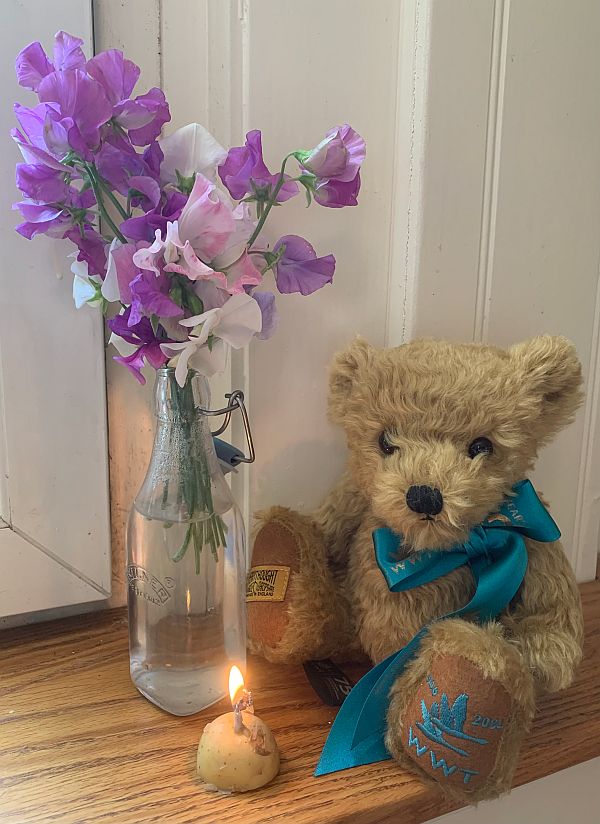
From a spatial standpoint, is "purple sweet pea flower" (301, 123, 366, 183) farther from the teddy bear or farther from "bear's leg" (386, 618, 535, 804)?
"bear's leg" (386, 618, 535, 804)

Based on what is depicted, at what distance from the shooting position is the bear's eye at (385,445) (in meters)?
0.67

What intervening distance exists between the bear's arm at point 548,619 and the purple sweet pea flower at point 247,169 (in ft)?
1.33

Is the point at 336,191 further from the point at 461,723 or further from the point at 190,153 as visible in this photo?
the point at 461,723

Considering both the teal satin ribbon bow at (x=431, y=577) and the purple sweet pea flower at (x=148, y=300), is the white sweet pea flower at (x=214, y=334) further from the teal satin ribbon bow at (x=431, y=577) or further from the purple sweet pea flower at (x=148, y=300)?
the teal satin ribbon bow at (x=431, y=577)

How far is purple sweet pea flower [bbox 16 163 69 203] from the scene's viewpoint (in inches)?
22.3

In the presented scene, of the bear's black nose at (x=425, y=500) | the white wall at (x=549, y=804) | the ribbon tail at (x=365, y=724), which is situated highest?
the bear's black nose at (x=425, y=500)

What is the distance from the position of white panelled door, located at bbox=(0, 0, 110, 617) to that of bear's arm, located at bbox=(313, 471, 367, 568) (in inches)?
9.2

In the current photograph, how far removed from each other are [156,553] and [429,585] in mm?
245

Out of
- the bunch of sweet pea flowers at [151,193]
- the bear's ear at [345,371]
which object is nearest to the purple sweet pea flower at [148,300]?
the bunch of sweet pea flowers at [151,193]

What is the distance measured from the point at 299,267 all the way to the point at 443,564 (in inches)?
11.4

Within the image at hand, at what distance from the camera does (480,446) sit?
0.65 meters

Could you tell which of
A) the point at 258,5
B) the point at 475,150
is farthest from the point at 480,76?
the point at 258,5

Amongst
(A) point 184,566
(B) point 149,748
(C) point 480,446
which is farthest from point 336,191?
(B) point 149,748

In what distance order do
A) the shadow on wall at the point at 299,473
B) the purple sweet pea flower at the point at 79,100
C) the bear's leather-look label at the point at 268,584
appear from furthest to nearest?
1. the shadow on wall at the point at 299,473
2. the bear's leather-look label at the point at 268,584
3. the purple sweet pea flower at the point at 79,100
